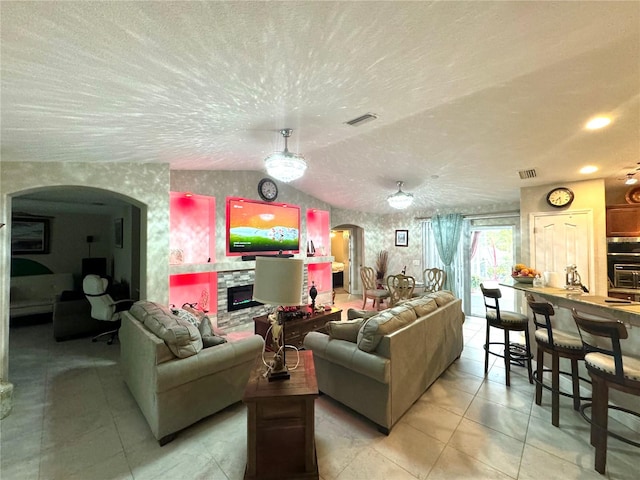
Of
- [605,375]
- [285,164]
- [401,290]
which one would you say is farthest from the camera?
[401,290]

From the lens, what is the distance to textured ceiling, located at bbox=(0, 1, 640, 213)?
118 cm

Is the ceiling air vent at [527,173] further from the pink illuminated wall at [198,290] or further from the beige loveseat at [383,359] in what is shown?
the pink illuminated wall at [198,290]

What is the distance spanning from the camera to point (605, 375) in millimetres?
1826

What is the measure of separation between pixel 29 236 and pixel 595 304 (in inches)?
366

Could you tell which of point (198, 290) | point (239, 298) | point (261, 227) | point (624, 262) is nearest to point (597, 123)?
point (624, 262)

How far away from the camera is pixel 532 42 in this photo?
1613 mm

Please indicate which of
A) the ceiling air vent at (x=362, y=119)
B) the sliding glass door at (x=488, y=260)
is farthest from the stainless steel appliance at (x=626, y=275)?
the ceiling air vent at (x=362, y=119)

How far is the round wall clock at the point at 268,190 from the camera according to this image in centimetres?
529

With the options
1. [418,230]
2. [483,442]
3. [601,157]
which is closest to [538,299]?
[601,157]

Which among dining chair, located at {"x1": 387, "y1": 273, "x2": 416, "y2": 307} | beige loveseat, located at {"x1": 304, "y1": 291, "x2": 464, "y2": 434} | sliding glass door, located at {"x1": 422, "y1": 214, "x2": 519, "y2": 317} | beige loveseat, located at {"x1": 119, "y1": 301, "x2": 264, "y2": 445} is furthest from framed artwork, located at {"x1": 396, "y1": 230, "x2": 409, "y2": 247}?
beige loveseat, located at {"x1": 119, "y1": 301, "x2": 264, "y2": 445}

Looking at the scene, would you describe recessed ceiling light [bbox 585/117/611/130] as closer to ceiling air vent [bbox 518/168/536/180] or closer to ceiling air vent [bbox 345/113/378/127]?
ceiling air vent [bbox 518/168/536/180]

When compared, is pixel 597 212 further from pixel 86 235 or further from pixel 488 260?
pixel 86 235

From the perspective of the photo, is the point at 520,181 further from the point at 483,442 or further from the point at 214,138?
the point at 214,138

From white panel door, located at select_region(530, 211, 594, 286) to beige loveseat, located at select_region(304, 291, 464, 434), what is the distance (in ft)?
8.81
